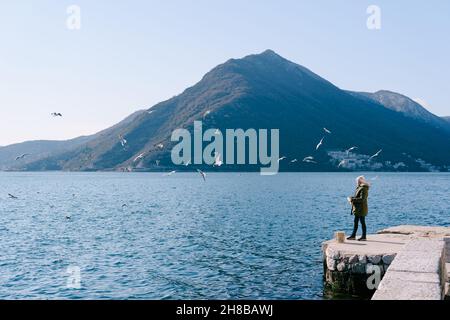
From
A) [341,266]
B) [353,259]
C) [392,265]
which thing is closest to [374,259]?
[353,259]

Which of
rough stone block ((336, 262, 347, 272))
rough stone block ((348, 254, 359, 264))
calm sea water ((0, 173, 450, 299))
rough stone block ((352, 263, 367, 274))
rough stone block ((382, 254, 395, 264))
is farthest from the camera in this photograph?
calm sea water ((0, 173, 450, 299))

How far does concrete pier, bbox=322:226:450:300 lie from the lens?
10.0 m

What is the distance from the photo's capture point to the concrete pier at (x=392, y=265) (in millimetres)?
10023

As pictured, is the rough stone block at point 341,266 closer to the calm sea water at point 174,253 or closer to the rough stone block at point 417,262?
the calm sea water at point 174,253

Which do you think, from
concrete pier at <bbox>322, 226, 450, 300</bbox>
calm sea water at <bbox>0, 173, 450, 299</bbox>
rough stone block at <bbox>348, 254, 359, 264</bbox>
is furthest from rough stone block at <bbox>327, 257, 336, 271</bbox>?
calm sea water at <bbox>0, 173, 450, 299</bbox>

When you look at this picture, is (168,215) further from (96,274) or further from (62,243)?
(96,274)

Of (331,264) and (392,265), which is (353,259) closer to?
(331,264)

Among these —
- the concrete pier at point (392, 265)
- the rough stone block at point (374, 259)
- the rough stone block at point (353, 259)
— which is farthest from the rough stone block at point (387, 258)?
the rough stone block at point (353, 259)

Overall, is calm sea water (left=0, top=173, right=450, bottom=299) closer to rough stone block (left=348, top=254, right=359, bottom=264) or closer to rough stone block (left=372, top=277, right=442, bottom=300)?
rough stone block (left=348, top=254, right=359, bottom=264)

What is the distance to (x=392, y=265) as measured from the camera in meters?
12.4

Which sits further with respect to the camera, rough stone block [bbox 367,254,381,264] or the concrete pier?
rough stone block [bbox 367,254,381,264]
